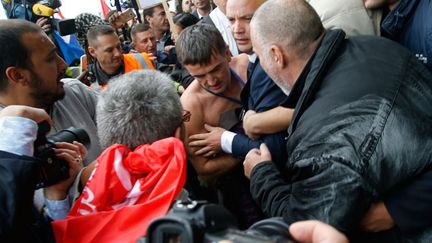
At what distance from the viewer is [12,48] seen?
Answer: 71.8 inches

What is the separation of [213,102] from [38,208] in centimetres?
121

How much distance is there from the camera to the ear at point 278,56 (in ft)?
5.49

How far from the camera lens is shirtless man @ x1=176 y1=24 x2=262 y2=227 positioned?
2.36 meters

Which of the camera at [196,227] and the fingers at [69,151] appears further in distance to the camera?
the fingers at [69,151]

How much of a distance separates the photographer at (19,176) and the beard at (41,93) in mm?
521

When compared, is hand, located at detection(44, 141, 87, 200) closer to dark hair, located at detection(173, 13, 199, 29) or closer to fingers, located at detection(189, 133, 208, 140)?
fingers, located at detection(189, 133, 208, 140)

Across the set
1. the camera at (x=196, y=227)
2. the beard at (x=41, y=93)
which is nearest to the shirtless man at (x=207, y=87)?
the beard at (x=41, y=93)

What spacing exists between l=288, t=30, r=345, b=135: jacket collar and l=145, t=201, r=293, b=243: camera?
2.55 ft

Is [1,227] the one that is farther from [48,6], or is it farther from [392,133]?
[48,6]

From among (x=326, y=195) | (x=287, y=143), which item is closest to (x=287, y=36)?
(x=287, y=143)

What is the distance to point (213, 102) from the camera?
247 centimetres

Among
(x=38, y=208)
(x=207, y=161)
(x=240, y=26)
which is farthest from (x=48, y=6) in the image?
(x=38, y=208)

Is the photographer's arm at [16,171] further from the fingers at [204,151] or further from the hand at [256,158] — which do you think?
the fingers at [204,151]

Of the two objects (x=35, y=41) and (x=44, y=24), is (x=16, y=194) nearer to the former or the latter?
(x=35, y=41)
